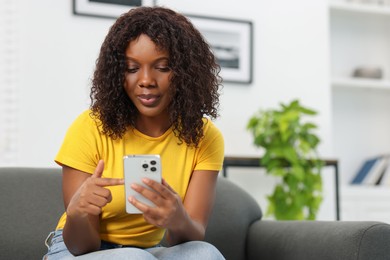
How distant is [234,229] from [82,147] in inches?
24.6

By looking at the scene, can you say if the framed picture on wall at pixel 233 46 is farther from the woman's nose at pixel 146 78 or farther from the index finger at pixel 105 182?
the index finger at pixel 105 182

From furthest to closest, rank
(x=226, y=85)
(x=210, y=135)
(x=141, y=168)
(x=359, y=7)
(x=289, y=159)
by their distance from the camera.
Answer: (x=359, y=7) → (x=226, y=85) → (x=289, y=159) → (x=210, y=135) → (x=141, y=168)

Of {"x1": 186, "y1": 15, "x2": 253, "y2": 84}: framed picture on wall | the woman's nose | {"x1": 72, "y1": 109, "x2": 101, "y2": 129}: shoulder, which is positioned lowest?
{"x1": 72, "y1": 109, "x2": 101, "y2": 129}: shoulder

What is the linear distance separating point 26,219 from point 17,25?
6.99ft

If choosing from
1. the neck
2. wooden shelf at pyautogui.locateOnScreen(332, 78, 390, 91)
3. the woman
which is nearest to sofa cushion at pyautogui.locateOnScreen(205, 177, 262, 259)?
the woman

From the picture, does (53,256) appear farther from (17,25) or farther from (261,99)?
(261,99)

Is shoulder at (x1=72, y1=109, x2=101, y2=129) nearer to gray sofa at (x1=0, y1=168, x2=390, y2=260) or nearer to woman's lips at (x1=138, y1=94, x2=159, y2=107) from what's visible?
woman's lips at (x1=138, y1=94, x2=159, y2=107)

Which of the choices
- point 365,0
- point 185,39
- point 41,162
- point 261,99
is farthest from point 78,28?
point 185,39

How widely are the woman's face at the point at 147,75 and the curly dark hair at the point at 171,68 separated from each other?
13 millimetres

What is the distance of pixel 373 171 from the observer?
171 inches

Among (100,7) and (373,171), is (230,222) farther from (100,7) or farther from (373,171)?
(373,171)

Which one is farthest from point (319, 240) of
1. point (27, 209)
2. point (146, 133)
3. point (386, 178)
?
point (386, 178)

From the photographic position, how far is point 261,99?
4.15 m

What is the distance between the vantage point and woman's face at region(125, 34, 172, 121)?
57.0 inches
